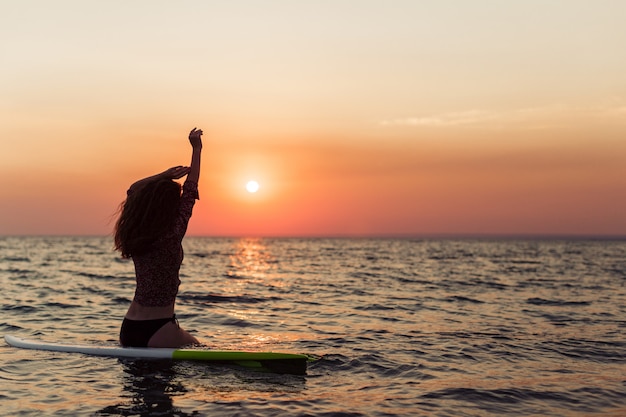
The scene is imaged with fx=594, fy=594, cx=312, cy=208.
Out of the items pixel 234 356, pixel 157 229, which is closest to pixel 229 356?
pixel 234 356

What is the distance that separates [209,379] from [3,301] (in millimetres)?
12529

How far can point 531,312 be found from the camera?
17578 millimetres

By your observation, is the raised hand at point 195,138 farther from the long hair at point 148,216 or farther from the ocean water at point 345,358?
the ocean water at point 345,358

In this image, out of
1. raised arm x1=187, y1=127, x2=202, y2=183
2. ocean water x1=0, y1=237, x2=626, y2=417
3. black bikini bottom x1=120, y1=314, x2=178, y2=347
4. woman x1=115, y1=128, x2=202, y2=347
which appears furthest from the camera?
black bikini bottom x1=120, y1=314, x2=178, y2=347

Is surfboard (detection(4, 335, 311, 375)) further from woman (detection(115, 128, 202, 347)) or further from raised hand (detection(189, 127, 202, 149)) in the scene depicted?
raised hand (detection(189, 127, 202, 149))

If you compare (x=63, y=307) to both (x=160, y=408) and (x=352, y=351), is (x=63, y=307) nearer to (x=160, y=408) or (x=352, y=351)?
(x=352, y=351)

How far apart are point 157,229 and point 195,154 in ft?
3.44

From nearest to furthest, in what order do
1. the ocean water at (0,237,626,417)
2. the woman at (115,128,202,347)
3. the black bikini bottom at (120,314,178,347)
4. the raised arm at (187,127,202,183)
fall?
1. the ocean water at (0,237,626,417)
2. the woman at (115,128,202,347)
3. the raised arm at (187,127,202,183)
4. the black bikini bottom at (120,314,178,347)

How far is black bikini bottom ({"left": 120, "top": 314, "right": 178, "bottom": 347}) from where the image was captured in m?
7.95

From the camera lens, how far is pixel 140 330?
26.3 ft

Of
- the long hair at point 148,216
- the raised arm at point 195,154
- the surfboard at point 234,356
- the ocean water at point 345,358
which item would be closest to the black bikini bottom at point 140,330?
the surfboard at point 234,356

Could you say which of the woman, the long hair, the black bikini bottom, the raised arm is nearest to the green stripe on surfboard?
the black bikini bottom

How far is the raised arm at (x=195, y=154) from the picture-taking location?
7.38 m

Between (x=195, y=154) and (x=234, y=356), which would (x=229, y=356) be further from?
(x=195, y=154)
